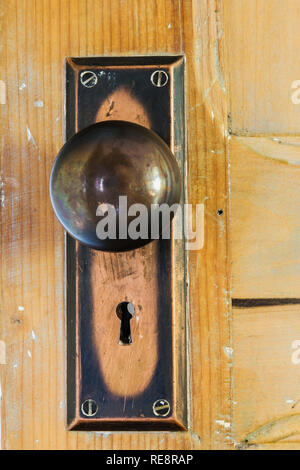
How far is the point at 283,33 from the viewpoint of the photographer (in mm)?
464

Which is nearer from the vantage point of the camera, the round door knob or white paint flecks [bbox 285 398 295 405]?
the round door knob

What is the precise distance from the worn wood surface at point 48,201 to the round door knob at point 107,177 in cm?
12

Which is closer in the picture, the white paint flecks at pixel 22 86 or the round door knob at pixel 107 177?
the round door knob at pixel 107 177

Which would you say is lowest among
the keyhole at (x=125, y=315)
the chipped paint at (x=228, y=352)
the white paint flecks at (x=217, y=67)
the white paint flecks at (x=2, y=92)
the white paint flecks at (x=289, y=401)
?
the white paint flecks at (x=289, y=401)

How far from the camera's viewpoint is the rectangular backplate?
1.44 ft

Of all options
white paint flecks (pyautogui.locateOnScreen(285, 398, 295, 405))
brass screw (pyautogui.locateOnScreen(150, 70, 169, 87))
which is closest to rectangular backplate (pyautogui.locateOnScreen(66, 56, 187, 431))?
brass screw (pyautogui.locateOnScreen(150, 70, 169, 87))

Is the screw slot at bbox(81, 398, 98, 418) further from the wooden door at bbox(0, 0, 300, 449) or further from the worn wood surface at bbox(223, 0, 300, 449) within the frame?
the worn wood surface at bbox(223, 0, 300, 449)

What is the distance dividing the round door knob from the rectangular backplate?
0.09 meters

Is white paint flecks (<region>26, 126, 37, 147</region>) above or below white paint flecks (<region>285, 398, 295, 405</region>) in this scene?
above

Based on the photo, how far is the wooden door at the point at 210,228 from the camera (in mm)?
461

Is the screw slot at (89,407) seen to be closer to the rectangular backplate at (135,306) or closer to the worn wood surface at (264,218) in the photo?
the rectangular backplate at (135,306)

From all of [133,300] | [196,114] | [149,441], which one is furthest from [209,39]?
[149,441]

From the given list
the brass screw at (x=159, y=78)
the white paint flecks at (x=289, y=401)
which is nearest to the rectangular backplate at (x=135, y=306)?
the brass screw at (x=159, y=78)

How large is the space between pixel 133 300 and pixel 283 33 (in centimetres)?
29
